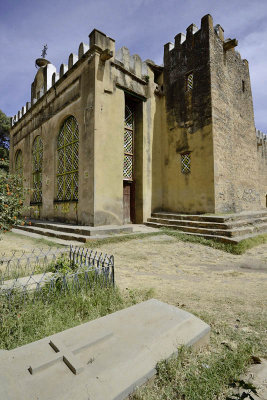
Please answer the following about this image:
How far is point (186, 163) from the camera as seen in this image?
11094 mm

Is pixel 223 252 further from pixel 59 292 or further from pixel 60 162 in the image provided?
pixel 60 162

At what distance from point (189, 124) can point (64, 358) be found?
35.9 ft

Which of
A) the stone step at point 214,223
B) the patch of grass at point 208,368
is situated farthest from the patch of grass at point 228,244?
the patch of grass at point 208,368

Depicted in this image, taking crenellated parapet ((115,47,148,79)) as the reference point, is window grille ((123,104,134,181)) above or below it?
below

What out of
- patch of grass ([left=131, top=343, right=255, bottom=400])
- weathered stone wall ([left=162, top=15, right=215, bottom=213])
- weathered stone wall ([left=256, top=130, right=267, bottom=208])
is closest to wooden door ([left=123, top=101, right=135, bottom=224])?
weathered stone wall ([left=162, top=15, right=215, bottom=213])

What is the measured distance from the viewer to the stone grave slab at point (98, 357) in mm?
1434

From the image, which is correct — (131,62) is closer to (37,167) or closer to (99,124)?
(99,124)

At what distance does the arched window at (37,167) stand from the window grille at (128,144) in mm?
5634

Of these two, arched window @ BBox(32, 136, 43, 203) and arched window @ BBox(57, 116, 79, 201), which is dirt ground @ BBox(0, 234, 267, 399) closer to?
arched window @ BBox(57, 116, 79, 201)

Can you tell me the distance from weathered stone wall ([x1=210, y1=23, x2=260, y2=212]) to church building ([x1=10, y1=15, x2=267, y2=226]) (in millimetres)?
52

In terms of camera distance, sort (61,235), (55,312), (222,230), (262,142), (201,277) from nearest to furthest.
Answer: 1. (55,312)
2. (201,277)
3. (222,230)
4. (61,235)
5. (262,142)

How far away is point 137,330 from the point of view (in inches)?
82.1

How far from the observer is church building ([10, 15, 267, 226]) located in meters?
9.22

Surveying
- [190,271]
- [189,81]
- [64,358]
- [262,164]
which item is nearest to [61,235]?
[190,271]
